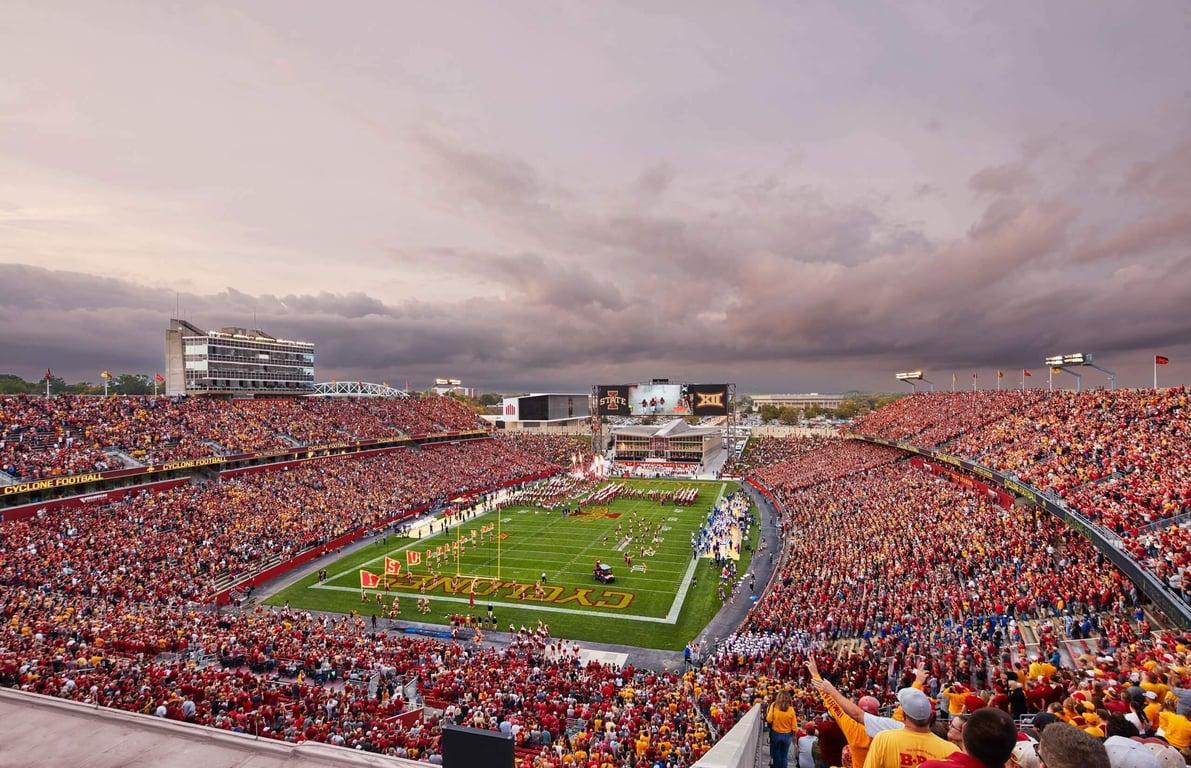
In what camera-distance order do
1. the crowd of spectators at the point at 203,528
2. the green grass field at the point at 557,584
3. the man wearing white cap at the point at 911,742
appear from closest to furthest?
1. the man wearing white cap at the point at 911,742
2. the crowd of spectators at the point at 203,528
3. the green grass field at the point at 557,584

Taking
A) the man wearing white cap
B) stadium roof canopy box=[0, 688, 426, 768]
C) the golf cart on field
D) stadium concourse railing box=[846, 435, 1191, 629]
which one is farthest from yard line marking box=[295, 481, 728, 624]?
the man wearing white cap

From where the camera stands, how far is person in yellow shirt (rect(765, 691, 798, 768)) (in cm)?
764

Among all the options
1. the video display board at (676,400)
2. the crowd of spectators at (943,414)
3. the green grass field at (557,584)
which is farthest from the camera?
the video display board at (676,400)

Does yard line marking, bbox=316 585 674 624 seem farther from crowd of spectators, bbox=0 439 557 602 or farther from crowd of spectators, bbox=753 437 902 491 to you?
crowd of spectators, bbox=753 437 902 491

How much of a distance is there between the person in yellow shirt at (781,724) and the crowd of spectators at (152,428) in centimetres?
3644

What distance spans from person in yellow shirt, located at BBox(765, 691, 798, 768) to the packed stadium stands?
2122 millimetres

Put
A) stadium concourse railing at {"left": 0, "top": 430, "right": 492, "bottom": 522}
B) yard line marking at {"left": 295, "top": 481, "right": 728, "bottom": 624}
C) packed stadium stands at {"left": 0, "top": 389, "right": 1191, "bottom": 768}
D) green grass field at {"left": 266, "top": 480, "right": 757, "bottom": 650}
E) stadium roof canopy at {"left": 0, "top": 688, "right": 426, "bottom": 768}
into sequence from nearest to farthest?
stadium roof canopy at {"left": 0, "top": 688, "right": 426, "bottom": 768}, packed stadium stands at {"left": 0, "top": 389, "right": 1191, "bottom": 768}, green grass field at {"left": 266, "top": 480, "right": 757, "bottom": 650}, yard line marking at {"left": 295, "top": 481, "right": 728, "bottom": 624}, stadium concourse railing at {"left": 0, "top": 430, "right": 492, "bottom": 522}

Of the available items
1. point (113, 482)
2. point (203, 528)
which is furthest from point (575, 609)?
point (113, 482)

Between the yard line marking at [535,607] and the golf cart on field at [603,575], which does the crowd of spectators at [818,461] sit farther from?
the yard line marking at [535,607]

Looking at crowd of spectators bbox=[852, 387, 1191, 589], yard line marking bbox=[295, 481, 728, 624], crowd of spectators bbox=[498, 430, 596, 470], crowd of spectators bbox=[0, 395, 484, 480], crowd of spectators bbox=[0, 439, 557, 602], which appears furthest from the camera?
crowd of spectators bbox=[498, 430, 596, 470]

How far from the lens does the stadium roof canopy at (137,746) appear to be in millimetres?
5324

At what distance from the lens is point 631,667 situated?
59.7 ft

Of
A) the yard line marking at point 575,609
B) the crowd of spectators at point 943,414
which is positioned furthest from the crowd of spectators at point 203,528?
the crowd of spectators at point 943,414

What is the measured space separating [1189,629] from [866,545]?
15.0 meters
